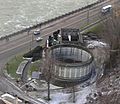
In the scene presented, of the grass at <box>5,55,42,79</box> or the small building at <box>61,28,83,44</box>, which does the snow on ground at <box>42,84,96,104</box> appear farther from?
the small building at <box>61,28,83,44</box>

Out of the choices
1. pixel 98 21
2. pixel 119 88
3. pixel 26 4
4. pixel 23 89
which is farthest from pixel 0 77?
pixel 26 4

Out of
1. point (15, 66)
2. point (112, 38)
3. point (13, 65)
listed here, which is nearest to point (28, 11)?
point (13, 65)

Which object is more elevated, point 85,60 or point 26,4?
point 26,4

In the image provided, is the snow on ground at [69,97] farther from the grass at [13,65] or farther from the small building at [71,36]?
the small building at [71,36]

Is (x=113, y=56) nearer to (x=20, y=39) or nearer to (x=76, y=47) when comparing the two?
(x=76, y=47)

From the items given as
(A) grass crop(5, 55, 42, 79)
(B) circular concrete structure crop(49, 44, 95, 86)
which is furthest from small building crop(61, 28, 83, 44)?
(A) grass crop(5, 55, 42, 79)

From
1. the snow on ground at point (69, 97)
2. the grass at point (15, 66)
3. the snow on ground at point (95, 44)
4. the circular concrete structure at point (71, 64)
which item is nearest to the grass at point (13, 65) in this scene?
the grass at point (15, 66)
